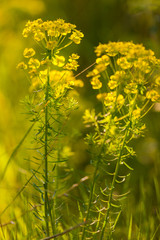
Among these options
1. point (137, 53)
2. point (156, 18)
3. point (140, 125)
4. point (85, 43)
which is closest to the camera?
point (137, 53)

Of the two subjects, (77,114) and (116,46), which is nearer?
(116,46)

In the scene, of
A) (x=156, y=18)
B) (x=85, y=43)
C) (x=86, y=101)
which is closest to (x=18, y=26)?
(x=85, y=43)

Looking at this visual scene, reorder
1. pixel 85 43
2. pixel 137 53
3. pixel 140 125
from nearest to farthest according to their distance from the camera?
pixel 137 53, pixel 140 125, pixel 85 43

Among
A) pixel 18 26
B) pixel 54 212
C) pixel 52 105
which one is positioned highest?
pixel 18 26

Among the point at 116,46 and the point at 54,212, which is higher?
the point at 116,46

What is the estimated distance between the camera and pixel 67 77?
140cm

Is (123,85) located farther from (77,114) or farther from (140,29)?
(140,29)

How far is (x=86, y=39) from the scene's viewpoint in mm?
3152

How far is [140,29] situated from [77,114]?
0.91 metres

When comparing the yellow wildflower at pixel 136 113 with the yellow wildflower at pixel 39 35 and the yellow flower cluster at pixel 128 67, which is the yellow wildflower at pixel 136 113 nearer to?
the yellow flower cluster at pixel 128 67

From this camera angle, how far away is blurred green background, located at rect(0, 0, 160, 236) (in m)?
2.64

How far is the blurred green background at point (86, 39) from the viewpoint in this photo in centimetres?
264

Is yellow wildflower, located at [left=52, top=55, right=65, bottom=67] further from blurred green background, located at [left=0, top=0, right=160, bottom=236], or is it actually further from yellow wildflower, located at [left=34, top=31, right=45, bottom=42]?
blurred green background, located at [left=0, top=0, right=160, bottom=236]

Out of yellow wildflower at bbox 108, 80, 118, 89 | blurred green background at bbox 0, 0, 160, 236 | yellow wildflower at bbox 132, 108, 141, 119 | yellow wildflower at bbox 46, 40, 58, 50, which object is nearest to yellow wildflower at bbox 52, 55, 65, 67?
yellow wildflower at bbox 46, 40, 58, 50
